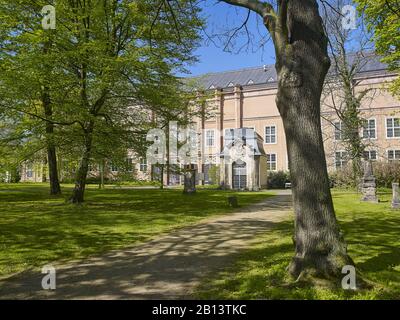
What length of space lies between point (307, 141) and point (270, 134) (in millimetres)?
46003

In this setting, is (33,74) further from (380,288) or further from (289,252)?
(380,288)

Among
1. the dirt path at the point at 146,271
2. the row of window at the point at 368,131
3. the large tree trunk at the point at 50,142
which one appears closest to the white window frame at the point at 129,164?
the large tree trunk at the point at 50,142

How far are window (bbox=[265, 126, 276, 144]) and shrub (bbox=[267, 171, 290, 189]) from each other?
26.6ft

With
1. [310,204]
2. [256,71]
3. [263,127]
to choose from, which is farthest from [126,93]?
[256,71]

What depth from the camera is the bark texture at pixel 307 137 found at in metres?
5.25

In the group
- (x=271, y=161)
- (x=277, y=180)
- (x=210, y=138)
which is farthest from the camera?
(x=210, y=138)

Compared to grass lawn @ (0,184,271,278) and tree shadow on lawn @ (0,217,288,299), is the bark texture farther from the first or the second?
grass lawn @ (0,184,271,278)

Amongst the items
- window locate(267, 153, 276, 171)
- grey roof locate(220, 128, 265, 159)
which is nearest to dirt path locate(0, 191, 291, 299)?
grey roof locate(220, 128, 265, 159)

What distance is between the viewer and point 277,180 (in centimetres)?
4306

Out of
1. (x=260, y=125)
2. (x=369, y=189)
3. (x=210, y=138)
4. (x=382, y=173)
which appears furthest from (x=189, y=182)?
(x=210, y=138)

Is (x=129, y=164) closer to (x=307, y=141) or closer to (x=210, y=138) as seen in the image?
(x=307, y=141)

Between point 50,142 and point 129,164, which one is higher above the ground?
point 50,142

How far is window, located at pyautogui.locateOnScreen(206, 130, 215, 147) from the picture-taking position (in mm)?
53781

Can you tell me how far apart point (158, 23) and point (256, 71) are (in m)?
42.5
